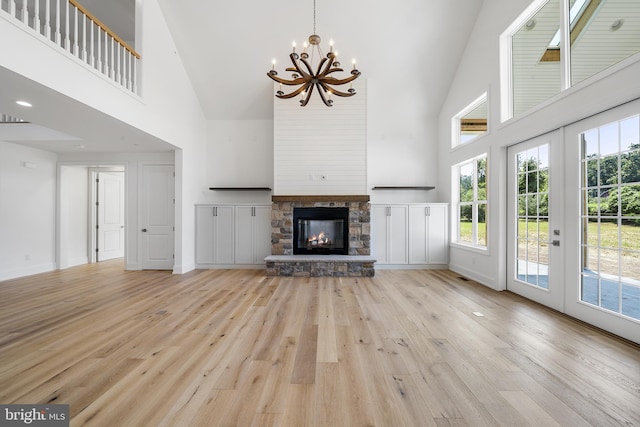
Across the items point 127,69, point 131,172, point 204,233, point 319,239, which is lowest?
point 319,239

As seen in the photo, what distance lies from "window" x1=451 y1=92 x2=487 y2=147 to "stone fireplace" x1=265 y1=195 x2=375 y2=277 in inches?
90.1

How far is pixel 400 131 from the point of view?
616 cm

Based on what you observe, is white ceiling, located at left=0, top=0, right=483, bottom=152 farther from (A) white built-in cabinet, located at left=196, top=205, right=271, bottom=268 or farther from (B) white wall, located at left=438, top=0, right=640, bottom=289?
(A) white built-in cabinet, located at left=196, top=205, right=271, bottom=268

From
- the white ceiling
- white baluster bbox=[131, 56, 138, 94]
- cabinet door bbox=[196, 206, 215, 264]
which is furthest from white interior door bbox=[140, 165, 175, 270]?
white baluster bbox=[131, 56, 138, 94]

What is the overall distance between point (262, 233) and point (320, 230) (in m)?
1.24

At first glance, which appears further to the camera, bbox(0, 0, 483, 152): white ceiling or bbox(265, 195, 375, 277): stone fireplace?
bbox(265, 195, 375, 277): stone fireplace

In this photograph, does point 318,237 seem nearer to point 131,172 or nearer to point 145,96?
point 145,96

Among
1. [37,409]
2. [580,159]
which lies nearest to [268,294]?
[37,409]

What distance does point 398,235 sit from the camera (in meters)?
5.61

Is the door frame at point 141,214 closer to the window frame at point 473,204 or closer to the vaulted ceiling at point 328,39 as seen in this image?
the vaulted ceiling at point 328,39

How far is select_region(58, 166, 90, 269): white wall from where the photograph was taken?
5.71m

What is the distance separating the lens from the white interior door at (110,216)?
6.66m

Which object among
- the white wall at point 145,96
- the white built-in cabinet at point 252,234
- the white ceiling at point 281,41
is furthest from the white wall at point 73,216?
→ the white built-in cabinet at point 252,234

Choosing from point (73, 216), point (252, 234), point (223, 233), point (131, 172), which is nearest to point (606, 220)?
point (252, 234)
